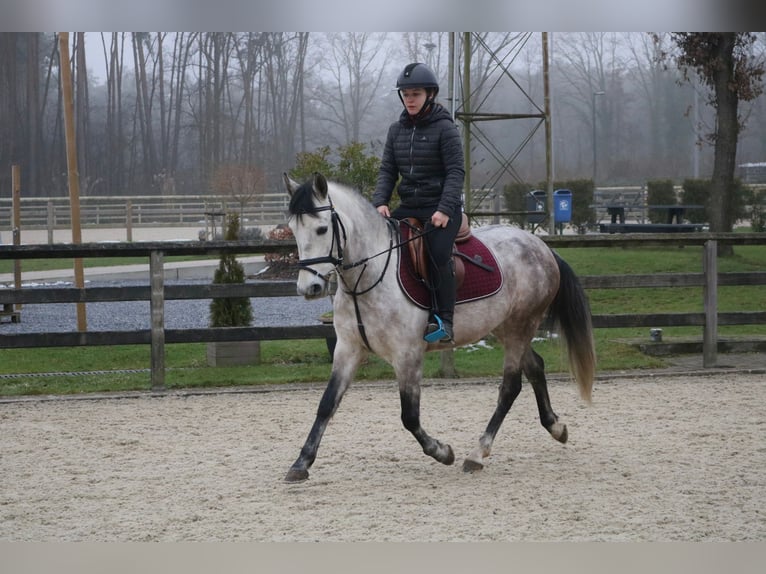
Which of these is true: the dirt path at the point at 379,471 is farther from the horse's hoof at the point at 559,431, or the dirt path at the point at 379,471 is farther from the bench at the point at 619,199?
the bench at the point at 619,199

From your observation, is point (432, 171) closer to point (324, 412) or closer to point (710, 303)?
point (324, 412)

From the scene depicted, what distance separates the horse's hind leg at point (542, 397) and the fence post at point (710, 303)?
326cm

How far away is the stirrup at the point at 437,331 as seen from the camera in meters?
4.73

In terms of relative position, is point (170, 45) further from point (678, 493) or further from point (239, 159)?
point (678, 493)

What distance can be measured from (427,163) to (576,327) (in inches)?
57.0

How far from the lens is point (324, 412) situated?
179 inches

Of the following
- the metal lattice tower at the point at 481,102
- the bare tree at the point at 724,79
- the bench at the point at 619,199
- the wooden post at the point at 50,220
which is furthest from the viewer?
the bench at the point at 619,199

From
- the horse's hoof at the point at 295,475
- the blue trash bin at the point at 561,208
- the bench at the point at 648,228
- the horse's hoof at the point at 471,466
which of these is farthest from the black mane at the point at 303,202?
the blue trash bin at the point at 561,208

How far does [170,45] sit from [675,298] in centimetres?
970

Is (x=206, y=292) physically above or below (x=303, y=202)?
below

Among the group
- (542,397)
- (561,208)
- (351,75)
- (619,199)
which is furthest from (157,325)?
(619,199)

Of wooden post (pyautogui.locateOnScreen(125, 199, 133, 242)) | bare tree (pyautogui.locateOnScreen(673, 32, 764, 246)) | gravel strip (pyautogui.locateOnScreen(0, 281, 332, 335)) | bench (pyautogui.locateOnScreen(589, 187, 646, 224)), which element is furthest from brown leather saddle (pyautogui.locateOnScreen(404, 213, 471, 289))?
bench (pyautogui.locateOnScreen(589, 187, 646, 224))

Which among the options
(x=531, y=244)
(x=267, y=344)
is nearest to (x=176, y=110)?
(x=267, y=344)

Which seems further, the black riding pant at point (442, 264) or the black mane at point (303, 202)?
the black riding pant at point (442, 264)
